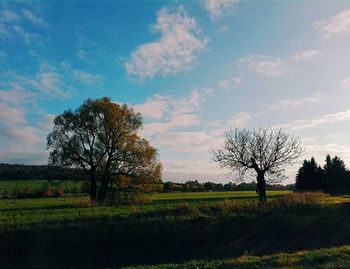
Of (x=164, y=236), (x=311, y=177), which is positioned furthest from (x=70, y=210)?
(x=311, y=177)

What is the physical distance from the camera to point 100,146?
4434 cm

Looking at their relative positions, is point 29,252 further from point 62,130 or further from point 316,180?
point 316,180

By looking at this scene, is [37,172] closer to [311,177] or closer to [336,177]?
[311,177]

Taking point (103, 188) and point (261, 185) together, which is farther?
point (103, 188)

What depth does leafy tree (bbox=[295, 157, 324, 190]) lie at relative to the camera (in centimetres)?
7944

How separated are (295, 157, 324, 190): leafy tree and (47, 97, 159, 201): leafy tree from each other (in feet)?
148

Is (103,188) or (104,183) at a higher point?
(104,183)

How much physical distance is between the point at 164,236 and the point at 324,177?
6540 cm

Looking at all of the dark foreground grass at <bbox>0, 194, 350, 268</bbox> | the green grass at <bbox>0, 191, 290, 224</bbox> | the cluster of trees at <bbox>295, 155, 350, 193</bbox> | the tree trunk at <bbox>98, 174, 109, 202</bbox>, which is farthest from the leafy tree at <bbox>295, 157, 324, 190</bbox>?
the dark foreground grass at <bbox>0, 194, 350, 268</bbox>

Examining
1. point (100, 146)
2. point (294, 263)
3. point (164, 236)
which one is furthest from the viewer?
point (100, 146)

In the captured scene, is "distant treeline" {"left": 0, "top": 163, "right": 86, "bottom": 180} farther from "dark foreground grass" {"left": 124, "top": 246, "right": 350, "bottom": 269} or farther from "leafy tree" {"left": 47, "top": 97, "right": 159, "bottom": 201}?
"dark foreground grass" {"left": 124, "top": 246, "right": 350, "bottom": 269}

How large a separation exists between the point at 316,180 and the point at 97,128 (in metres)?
51.6

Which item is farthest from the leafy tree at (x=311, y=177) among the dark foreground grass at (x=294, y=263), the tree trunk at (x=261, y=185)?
the dark foreground grass at (x=294, y=263)

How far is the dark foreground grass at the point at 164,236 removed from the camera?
20.2 m
